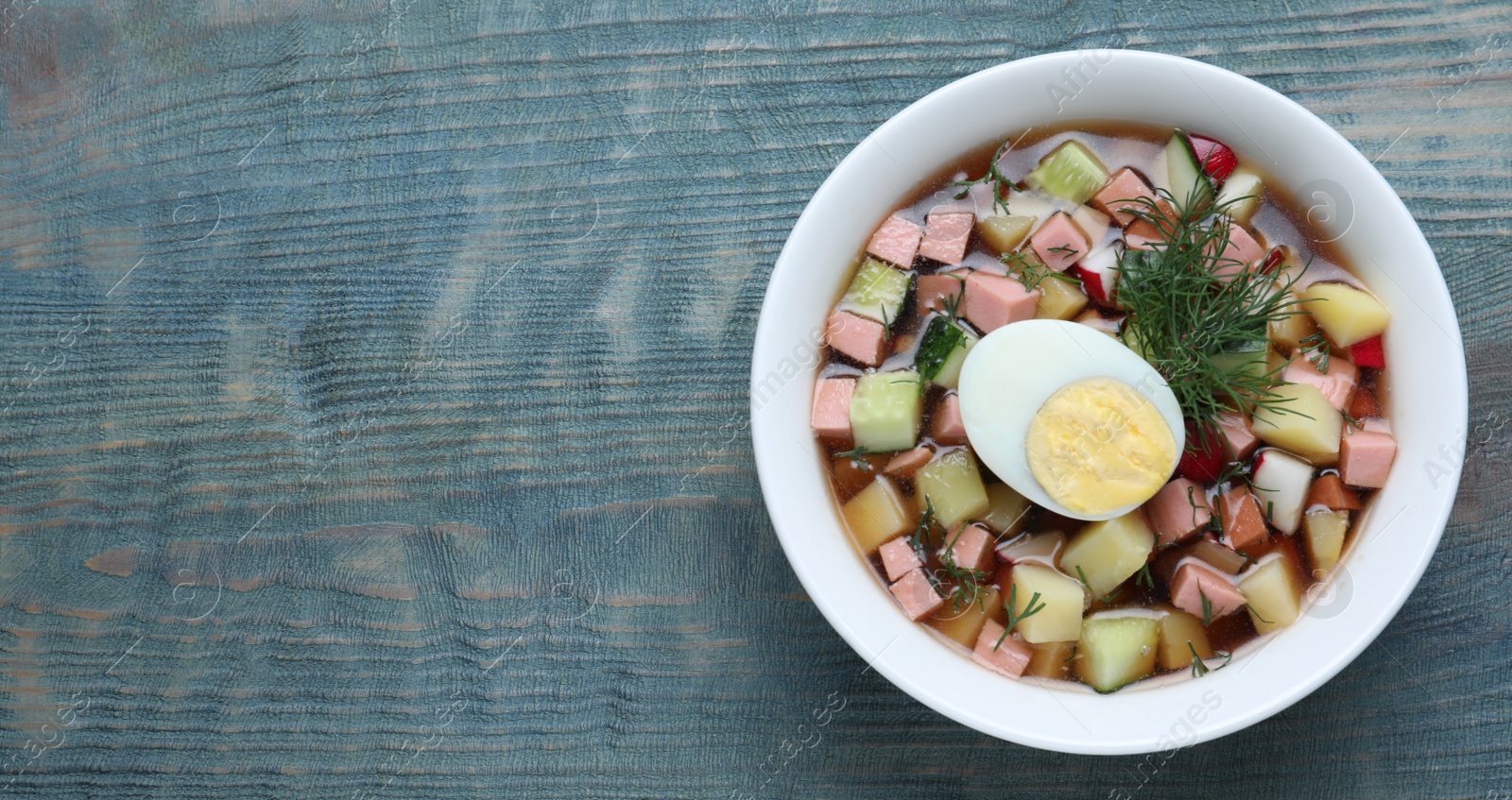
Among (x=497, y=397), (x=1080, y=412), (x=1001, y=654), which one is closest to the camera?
(x=1080, y=412)

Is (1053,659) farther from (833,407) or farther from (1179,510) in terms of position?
(833,407)

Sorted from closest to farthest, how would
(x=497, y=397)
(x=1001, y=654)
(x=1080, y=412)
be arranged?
(x=1080, y=412), (x=1001, y=654), (x=497, y=397)

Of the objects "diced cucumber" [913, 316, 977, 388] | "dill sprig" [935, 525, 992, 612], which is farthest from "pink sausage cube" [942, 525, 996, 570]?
"diced cucumber" [913, 316, 977, 388]

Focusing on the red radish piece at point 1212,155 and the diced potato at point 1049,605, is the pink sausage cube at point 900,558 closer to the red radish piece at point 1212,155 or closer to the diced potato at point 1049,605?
the diced potato at point 1049,605

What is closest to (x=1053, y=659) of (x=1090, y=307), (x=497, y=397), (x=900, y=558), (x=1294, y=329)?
(x=900, y=558)

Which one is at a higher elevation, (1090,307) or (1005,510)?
(1090,307)

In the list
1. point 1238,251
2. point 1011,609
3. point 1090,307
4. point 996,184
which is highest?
point 996,184
